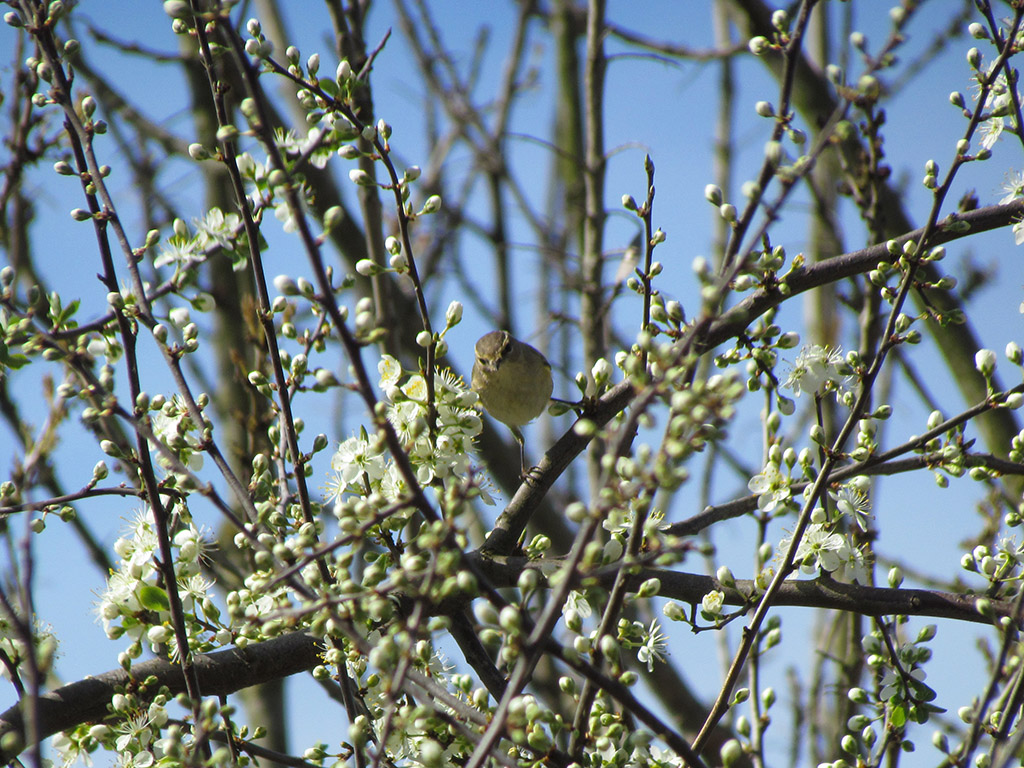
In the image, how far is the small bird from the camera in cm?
485

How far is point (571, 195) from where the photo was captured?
7.73m

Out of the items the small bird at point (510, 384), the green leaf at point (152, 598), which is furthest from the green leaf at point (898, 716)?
the small bird at point (510, 384)

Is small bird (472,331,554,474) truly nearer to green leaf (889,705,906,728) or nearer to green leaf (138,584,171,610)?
green leaf (138,584,171,610)

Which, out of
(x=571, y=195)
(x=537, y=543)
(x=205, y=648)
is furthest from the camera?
(x=571, y=195)

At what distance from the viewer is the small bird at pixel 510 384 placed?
485 cm

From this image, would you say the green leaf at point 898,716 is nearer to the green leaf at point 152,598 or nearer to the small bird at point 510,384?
the green leaf at point 152,598

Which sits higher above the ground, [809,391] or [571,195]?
[571,195]

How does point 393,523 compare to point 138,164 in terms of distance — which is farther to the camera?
point 138,164

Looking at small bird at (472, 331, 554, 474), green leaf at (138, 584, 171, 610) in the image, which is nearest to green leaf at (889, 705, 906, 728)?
green leaf at (138, 584, 171, 610)

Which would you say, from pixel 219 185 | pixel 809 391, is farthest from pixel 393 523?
pixel 219 185

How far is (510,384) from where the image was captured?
15.9ft

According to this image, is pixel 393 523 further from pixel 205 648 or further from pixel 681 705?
pixel 681 705

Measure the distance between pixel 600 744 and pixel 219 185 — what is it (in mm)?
6323

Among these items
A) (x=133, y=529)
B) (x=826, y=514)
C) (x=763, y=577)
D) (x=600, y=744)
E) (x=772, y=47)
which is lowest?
(x=600, y=744)
